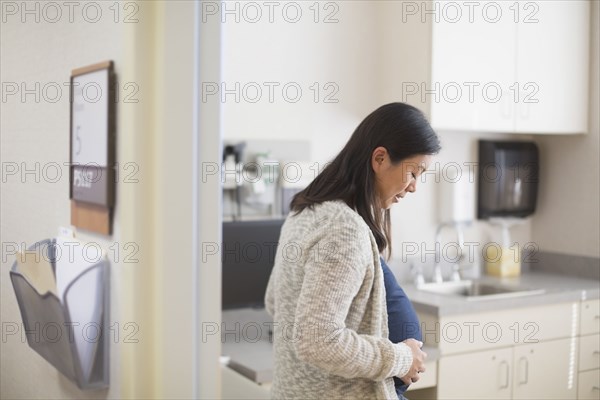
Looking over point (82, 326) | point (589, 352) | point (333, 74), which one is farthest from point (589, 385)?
point (82, 326)

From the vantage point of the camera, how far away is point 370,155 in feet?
5.12

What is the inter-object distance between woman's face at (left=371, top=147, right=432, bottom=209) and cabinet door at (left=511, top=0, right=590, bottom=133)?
1.93m

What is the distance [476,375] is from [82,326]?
175 cm

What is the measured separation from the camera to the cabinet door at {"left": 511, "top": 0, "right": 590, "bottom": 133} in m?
3.36

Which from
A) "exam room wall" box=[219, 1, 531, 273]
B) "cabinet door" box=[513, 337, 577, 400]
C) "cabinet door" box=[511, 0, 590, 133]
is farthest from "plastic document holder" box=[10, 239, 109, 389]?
"cabinet door" box=[511, 0, 590, 133]

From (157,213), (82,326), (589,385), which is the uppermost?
(157,213)

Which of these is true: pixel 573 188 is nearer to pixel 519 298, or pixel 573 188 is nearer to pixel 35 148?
pixel 519 298

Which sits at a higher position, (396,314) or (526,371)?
(396,314)

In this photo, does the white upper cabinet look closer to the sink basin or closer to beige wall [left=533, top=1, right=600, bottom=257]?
beige wall [left=533, top=1, right=600, bottom=257]

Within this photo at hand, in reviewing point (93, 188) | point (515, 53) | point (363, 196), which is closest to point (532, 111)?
point (515, 53)

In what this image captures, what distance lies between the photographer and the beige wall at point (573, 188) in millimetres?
3594

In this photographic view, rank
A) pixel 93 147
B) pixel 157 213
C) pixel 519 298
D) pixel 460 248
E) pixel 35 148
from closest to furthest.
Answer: pixel 157 213, pixel 93 147, pixel 35 148, pixel 519 298, pixel 460 248

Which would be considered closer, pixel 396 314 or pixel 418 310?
pixel 396 314

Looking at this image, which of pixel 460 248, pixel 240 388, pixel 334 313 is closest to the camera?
pixel 334 313
